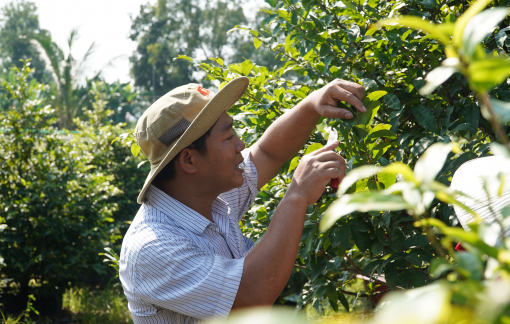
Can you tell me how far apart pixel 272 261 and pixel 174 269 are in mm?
319

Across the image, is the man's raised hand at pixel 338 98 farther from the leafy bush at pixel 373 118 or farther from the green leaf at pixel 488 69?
the green leaf at pixel 488 69

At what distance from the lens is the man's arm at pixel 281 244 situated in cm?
154

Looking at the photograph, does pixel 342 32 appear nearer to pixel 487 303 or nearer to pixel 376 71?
pixel 376 71

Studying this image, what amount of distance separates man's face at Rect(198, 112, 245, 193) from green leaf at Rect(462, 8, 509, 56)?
58.7 inches

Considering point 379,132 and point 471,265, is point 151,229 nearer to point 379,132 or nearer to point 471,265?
point 379,132

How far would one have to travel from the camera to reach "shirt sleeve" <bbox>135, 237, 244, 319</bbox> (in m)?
1.54

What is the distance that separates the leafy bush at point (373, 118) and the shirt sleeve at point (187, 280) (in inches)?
17.6

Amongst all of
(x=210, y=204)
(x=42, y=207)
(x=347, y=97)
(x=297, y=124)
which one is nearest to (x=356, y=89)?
(x=347, y=97)

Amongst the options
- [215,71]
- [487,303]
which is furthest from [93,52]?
[487,303]

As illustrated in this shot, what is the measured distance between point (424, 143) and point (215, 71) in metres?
1.22

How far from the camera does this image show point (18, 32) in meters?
42.3

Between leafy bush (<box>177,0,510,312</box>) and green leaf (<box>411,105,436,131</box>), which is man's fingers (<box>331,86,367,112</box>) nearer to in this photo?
leafy bush (<box>177,0,510,312</box>)

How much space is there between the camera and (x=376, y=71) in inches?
86.7

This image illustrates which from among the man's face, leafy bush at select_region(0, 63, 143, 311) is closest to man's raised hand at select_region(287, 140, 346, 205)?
the man's face
